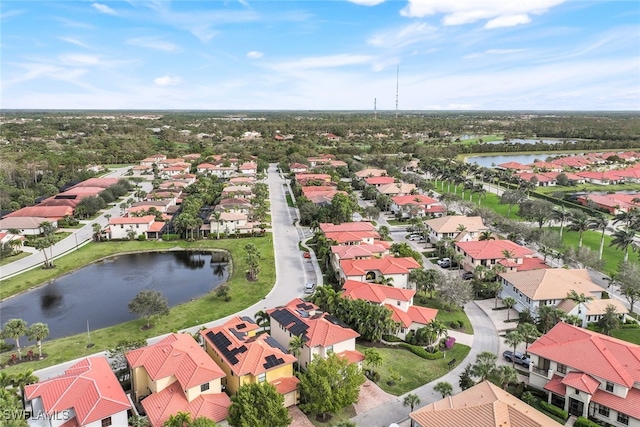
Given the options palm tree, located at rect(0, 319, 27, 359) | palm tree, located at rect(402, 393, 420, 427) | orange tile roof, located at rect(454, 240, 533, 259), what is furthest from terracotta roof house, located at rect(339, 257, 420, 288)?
palm tree, located at rect(0, 319, 27, 359)

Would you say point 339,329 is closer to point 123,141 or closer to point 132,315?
point 132,315

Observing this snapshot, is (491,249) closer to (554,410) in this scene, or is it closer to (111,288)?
(554,410)

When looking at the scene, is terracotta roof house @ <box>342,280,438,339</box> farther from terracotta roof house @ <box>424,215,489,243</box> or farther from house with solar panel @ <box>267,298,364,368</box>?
terracotta roof house @ <box>424,215,489,243</box>

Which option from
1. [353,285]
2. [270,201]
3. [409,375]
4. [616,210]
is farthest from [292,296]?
[616,210]

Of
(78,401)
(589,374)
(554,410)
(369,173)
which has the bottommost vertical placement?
(554,410)

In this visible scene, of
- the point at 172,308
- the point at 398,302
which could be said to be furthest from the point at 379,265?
the point at 172,308

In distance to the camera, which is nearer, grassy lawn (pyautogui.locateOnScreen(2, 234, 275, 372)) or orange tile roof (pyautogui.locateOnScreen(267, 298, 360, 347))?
orange tile roof (pyautogui.locateOnScreen(267, 298, 360, 347))
